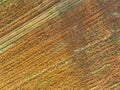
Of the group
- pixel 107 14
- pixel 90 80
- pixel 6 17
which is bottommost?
pixel 90 80

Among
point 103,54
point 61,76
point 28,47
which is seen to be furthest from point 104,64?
point 28,47

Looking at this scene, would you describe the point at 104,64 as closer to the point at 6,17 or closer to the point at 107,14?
the point at 107,14

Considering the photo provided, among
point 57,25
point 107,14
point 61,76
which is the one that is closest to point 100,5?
point 107,14

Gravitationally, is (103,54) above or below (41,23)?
below

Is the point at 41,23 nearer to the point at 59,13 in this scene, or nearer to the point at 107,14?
the point at 59,13

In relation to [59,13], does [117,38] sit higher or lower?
lower
